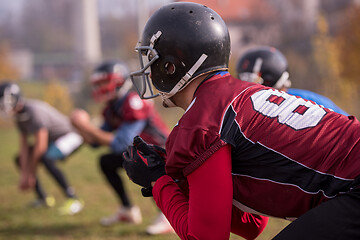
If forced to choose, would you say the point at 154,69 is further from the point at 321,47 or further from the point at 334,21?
the point at 334,21

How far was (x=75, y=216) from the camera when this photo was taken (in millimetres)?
5969

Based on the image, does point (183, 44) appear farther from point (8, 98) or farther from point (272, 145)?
point (8, 98)

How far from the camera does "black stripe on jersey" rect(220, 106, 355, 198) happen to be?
1857mm

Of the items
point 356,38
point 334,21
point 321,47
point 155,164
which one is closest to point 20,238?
point 155,164

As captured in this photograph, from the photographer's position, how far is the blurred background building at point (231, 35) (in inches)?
856

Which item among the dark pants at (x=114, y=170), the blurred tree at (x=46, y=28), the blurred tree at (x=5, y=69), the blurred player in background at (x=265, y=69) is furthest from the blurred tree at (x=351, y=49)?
the blurred tree at (x=46, y=28)

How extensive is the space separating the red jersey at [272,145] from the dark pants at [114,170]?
133 inches

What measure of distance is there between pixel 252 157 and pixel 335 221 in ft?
1.39

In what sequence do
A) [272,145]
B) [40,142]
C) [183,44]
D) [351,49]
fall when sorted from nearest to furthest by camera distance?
1. [272,145]
2. [183,44]
3. [40,142]
4. [351,49]

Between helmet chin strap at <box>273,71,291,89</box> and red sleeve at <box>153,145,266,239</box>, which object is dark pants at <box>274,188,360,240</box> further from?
helmet chin strap at <box>273,71,291,89</box>

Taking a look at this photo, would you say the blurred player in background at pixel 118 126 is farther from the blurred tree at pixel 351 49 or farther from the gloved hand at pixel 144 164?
the blurred tree at pixel 351 49

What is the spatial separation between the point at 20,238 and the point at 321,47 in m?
20.7

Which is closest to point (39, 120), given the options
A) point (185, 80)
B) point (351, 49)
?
point (185, 80)

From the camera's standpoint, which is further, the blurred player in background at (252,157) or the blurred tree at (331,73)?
the blurred tree at (331,73)
